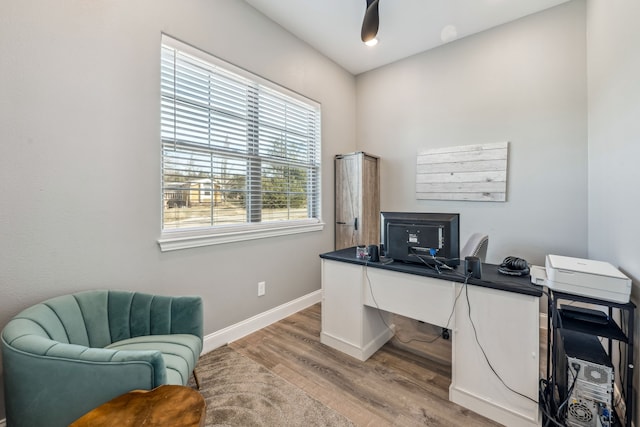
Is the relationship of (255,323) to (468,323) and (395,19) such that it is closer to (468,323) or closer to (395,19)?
(468,323)

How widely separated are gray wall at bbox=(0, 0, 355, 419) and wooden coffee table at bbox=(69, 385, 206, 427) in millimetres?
1013

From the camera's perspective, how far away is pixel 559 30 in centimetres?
263

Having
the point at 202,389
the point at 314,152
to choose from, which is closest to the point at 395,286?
the point at 202,389

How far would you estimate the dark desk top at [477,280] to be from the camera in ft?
4.94

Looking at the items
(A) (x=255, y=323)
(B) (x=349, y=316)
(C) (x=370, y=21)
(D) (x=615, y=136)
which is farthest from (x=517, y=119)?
(A) (x=255, y=323)

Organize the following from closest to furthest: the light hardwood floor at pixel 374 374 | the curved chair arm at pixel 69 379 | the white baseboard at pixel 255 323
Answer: the curved chair arm at pixel 69 379 < the light hardwood floor at pixel 374 374 < the white baseboard at pixel 255 323

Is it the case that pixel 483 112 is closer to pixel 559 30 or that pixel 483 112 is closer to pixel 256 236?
pixel 559 30

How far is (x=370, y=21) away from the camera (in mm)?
2197

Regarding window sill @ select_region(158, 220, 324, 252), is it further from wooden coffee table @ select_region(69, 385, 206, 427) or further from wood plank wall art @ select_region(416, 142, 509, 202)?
wood plank wall art @ select_region(416, 142, 509, 202)

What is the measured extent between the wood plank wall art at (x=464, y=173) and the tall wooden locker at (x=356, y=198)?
577mm

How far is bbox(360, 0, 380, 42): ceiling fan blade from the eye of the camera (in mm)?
2125

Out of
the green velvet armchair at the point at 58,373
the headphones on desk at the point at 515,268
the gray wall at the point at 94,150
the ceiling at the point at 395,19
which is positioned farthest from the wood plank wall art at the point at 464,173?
the green velvet armchair at the point at 58,373

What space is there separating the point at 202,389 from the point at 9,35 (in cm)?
229

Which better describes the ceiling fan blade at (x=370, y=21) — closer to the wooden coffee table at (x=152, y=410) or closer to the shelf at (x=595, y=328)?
the shelf at (x=595, y=328)
